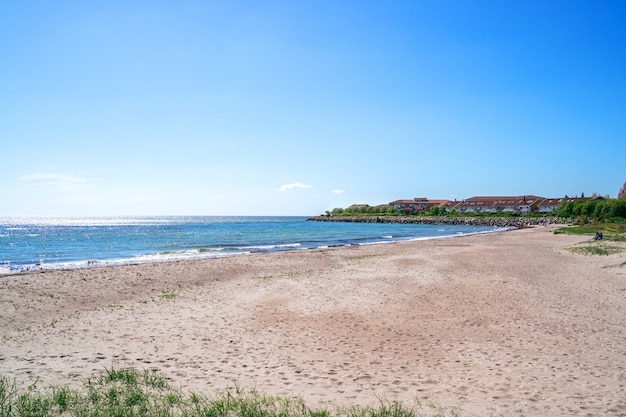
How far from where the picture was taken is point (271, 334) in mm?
10734

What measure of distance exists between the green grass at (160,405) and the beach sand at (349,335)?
428mm

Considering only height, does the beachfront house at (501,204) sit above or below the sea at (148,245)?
above

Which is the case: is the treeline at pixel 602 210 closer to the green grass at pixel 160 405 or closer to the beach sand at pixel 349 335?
the beach sand at pixel 349 335

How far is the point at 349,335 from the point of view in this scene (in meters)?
10.6

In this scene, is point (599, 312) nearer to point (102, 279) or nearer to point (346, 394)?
point (346, 394)

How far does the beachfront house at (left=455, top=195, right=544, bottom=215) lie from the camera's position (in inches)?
5723

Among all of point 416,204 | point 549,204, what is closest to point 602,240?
point 549,204

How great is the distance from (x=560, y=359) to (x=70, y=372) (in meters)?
10.5

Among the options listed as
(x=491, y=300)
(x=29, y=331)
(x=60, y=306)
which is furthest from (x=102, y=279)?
(x=491, y=300)

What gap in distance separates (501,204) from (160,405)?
167 metres

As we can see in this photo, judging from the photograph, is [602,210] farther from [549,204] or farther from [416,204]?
[416,204]

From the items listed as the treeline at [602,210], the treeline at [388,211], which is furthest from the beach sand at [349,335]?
the treeline at [388,211]

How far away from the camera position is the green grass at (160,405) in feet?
19.4

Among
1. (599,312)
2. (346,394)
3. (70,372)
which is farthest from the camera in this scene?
(599,312)
